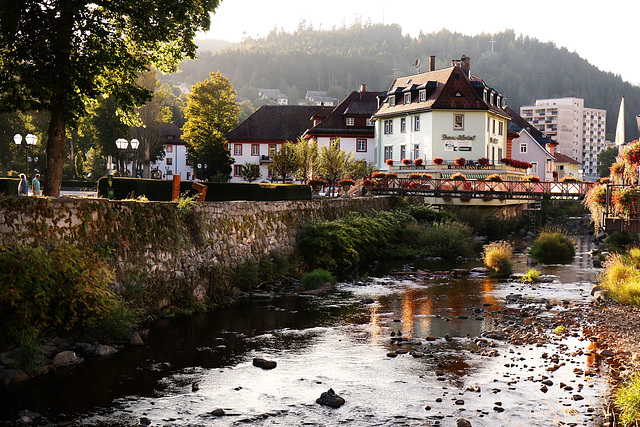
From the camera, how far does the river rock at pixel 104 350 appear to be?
15.1 meters

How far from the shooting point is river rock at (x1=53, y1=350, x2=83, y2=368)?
14253 millimetres

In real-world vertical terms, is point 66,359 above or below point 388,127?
below

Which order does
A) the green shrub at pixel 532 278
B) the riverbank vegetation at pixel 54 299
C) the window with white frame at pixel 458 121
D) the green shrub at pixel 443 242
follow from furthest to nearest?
1. the window with white frame at pixel 458 121
2. the green shrub at pixel 443 242
3. the green shrub at pixel 532 278
4. the riverbank vegetation at pixel 54 299

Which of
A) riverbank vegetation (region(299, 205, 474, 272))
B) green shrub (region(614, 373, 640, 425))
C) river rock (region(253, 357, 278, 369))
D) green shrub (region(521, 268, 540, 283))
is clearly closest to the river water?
river rock (region(253, 357, 278, 369))

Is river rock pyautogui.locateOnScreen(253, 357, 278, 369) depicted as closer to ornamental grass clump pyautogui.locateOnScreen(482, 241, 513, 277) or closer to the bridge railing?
ornamental grass clump pyautogui.locateOnScreen(482, 241, 513, 277)

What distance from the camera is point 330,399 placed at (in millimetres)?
12297

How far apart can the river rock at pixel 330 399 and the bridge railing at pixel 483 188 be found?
1253 inches

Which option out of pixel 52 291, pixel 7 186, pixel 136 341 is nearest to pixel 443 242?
pixel 7 186

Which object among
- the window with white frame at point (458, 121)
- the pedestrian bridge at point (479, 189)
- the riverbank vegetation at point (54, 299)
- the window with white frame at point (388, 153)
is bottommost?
the riverbank vegetation at point (54, 299)

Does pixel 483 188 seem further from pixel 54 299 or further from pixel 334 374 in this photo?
pixel 54 299

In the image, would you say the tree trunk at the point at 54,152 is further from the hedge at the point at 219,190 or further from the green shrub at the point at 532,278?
the green shrub at the point at 532,278

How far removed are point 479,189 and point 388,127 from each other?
70.4ft

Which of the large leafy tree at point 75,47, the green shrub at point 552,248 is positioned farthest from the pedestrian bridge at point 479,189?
the large leafy tree at point 75,47

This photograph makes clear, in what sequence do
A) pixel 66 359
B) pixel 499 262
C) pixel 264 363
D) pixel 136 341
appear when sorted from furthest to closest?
pixel 499 262, pixel 136 341, pixel 264 363, pixel 66 359
